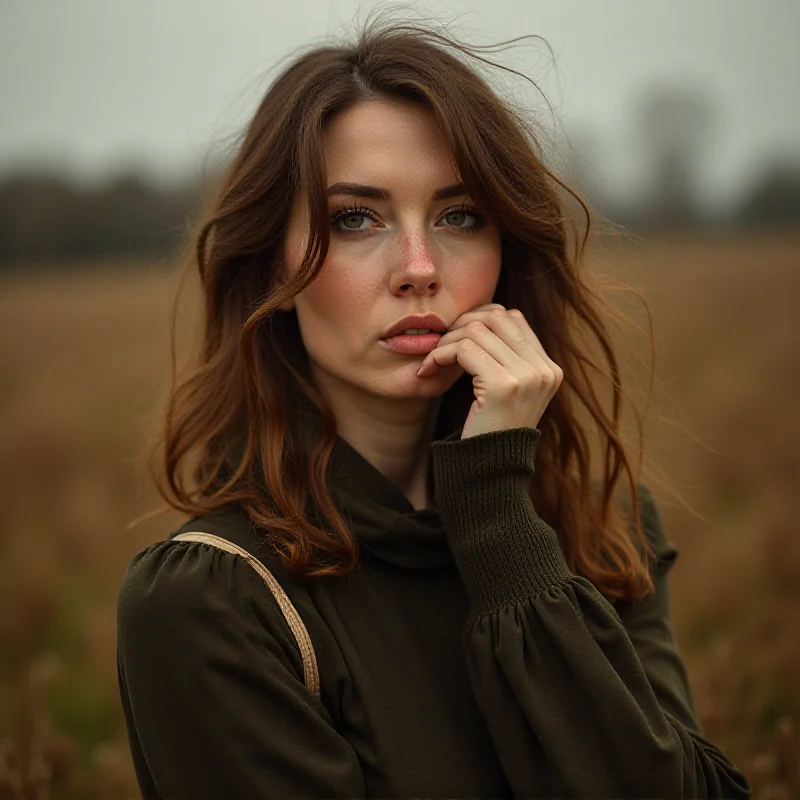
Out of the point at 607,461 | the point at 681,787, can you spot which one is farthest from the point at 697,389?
the point at 681,787

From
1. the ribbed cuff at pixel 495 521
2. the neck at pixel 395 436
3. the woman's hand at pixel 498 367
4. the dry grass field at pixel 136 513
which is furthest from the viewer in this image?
the dry grass field at pixel 136 513

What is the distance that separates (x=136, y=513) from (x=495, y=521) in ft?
18.5

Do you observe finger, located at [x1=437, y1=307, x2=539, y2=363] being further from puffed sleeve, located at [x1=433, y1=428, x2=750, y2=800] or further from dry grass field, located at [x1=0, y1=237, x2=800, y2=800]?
dry grass field, located at [x1=0, y1=237, x2=800, y2=800]

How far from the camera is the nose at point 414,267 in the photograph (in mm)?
2105

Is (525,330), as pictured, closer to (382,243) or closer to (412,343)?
(412,343)

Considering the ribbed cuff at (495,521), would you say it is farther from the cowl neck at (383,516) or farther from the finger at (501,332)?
the finger at (501,332)

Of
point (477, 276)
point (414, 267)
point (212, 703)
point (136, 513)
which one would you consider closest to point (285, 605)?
point (212, 703)

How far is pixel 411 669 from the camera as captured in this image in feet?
6.68

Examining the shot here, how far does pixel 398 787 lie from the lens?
1.88 meters

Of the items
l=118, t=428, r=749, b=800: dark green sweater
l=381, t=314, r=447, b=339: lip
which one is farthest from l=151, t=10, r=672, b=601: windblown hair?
l=381, t=314, r=447, b=339: lip

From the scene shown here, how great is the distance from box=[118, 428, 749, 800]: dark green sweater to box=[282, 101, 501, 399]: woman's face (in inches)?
10.6

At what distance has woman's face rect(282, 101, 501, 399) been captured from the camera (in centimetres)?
212

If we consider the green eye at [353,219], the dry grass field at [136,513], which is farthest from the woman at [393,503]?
the dry grass field at [136,513]

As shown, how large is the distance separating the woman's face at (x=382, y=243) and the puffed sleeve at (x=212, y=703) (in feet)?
2.23
